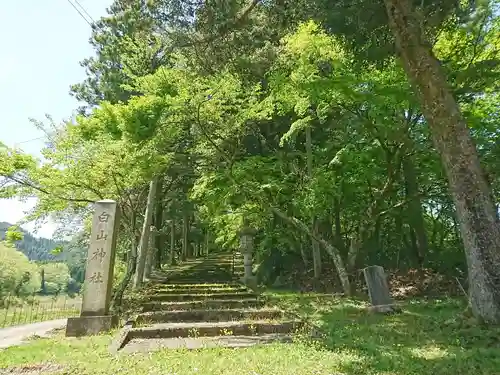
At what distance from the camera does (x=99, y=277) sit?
8414mm

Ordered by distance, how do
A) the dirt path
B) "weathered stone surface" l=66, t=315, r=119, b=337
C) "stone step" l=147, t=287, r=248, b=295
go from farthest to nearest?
1. "stone step" l=147, t=287, r=248, b=295
2. the dirt path
3. "weathered stone surface" l=66, t=315, r=119, b=337


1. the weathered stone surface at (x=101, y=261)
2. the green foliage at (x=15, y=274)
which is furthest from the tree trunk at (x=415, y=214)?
the green foliage at (x=15, y=274)

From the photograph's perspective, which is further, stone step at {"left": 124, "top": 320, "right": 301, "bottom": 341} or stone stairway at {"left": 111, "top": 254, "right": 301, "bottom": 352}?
stone step at {"left": 124, "top": 320, "right": 301, "bottom": 341}

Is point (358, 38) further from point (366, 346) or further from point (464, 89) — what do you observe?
point (366, 346)

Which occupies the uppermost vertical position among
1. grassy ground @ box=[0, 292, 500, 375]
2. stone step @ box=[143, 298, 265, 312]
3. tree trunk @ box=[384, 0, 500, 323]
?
tree trunk @ box=[384, 0, 500, 323]

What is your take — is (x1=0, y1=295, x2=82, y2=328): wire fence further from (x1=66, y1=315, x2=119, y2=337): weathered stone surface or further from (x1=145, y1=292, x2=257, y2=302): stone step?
(x1=66, y1=315, x2=119, y2=337): weathered stone surface

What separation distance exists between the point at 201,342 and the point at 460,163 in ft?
17.1

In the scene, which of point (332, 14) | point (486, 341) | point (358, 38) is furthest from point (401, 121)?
point (486, 341)

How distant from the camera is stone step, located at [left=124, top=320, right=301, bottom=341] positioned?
273 inches

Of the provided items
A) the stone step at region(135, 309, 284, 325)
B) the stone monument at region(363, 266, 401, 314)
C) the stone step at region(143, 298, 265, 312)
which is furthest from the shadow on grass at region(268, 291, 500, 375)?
the stone step at region(143, 298, 265, 312)

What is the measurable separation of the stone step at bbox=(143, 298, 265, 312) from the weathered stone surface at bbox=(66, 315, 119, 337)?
1.57 meters

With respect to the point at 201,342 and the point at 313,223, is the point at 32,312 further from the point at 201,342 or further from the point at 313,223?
the point at 201,342

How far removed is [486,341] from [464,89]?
641cm

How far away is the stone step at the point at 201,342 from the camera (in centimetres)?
592
